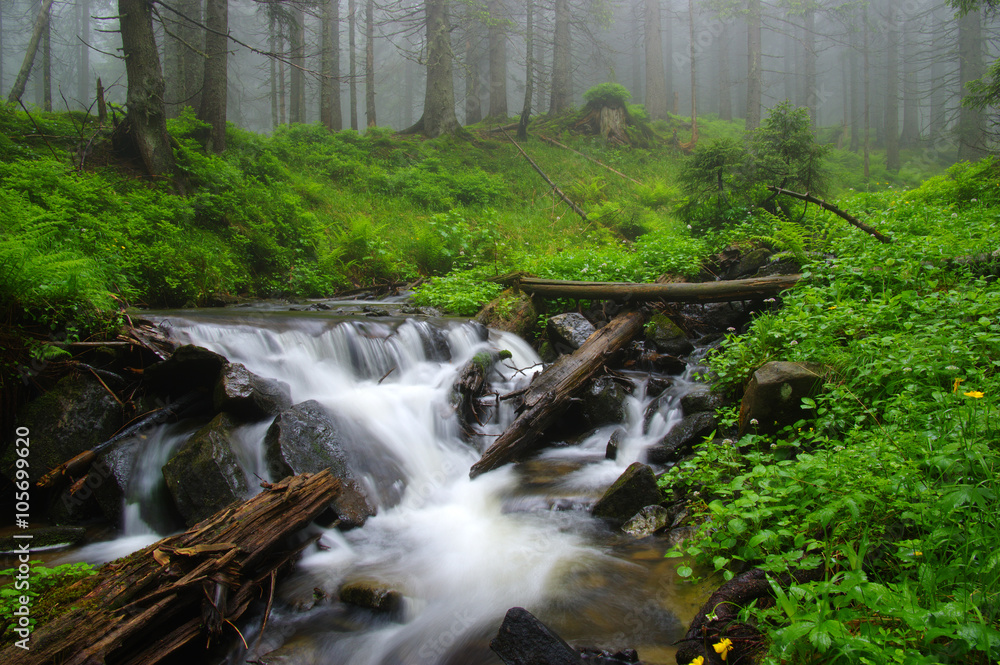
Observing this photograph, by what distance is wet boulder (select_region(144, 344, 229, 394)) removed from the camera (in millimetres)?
4520

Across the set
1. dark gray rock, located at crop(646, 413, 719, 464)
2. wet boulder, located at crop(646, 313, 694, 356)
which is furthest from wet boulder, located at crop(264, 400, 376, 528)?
wet boulder, located at crop(646, 313, 694, 356)

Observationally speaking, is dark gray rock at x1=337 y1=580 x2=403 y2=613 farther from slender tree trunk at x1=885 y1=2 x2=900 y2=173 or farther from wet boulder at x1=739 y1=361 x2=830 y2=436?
slender tree trunk at x1=885 y1=2 x2=900 y2=173

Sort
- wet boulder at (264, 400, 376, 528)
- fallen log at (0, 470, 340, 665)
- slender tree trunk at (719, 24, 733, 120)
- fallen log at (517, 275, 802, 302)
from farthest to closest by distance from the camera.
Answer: slender tree trunk at (719, 24, 733, 120), fallen log at (517, 275, 802, 302), wet boulder at (264, 400, 376, 528), fallen log at (0, 470, 340, 665)

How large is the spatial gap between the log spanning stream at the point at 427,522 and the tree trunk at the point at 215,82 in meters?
6.16

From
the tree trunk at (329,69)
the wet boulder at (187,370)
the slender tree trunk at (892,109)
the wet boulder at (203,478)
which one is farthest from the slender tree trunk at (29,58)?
the slender tree trunk at (892,109)

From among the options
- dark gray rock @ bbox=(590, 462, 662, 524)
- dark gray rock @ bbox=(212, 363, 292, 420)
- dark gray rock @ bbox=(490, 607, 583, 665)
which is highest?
dark gray rock @ bbox=(212, 363, 292, 420)

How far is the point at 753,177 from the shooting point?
9.44m

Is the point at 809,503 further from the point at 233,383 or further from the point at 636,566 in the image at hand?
the point at 233,383

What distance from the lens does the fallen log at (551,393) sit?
510cm

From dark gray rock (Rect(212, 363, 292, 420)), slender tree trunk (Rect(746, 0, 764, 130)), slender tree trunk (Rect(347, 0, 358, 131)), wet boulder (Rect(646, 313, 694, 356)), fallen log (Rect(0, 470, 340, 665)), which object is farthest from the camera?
slender tree trunk (Rect(746, 0, 764, 130))

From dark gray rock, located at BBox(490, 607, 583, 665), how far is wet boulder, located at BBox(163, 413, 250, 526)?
2.38 meters


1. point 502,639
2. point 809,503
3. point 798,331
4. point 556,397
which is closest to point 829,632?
point 809,503

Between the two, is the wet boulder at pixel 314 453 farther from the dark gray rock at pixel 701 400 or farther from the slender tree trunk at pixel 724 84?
the slender tree trunk at pixel 724 84

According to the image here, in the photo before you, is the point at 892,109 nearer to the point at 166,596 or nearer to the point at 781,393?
the point at 781,393
